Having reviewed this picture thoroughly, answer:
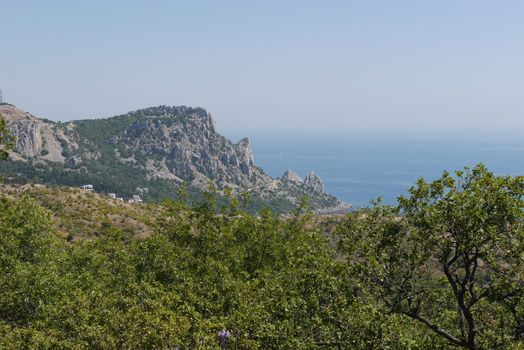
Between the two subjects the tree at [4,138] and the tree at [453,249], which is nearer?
the tree at [453,249]

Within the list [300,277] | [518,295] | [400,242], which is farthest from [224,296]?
[518,295]

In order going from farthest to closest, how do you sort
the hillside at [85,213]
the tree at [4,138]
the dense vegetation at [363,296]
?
the hillside at [85,213] < the tree at [4,138] < the dense vegetation at [363,296]

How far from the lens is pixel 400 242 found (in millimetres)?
19750

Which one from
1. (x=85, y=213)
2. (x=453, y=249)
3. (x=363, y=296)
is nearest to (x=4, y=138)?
(x=363, y=296)

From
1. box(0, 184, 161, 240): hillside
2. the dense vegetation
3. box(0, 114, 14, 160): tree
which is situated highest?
box(0, 114, 14, 160): tree

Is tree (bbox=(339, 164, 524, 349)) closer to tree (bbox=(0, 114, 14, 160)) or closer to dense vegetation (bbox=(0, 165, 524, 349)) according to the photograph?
dense vegetation (bbox=(0, 165, 524, 349))

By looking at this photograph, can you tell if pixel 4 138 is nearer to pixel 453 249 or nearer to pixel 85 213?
pixel 453 249

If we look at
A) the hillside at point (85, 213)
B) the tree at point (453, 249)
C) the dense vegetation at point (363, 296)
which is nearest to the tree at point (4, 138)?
the dense vegetation at point (363, 296)

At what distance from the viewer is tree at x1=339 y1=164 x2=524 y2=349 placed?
54.3ft

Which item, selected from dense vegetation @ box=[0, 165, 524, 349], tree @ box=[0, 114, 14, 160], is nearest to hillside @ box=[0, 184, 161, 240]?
tree @ box=[0, 114, 14, 160]

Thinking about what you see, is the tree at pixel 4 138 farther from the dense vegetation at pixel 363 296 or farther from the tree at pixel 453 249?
the tree at pixel 453 249

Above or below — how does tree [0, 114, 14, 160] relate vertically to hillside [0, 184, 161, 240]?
above

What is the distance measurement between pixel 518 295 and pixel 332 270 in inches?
294

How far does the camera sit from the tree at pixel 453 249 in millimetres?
16562
